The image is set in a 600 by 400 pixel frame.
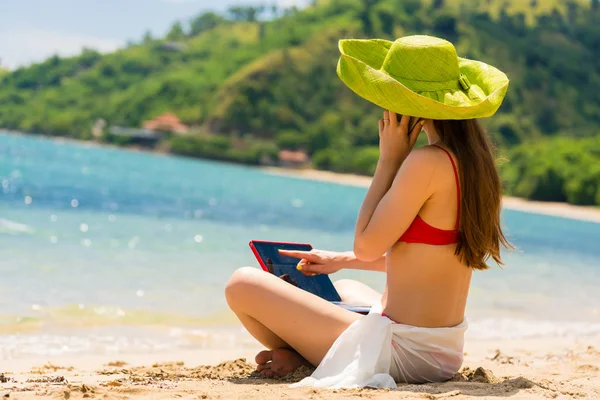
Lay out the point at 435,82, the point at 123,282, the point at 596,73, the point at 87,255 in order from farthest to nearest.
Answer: the point at 596,73 < the point at 87,255 < the point at 123,282 < the point at 435,82

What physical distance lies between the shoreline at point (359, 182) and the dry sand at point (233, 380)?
369 inches

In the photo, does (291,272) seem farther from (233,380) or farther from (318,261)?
(233,380)

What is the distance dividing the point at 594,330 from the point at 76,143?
312 feet

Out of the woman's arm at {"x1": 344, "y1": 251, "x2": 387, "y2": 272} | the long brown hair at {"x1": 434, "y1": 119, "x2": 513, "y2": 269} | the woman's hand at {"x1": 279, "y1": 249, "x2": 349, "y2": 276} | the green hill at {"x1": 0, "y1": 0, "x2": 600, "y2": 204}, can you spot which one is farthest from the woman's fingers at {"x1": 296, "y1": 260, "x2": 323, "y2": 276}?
the green hill at {"x1": 0, "y1": 0, "x2": 600, "y2": 204}

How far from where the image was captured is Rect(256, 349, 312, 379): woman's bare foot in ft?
10.8

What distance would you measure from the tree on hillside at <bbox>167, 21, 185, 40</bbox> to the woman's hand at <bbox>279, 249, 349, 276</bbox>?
5577 inches

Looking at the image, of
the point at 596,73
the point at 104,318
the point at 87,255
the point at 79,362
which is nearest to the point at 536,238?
the point at 87,255

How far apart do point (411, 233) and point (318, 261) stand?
0.55m

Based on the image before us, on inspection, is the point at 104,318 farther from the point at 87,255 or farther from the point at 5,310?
the point at 87,255

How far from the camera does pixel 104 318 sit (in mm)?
6223

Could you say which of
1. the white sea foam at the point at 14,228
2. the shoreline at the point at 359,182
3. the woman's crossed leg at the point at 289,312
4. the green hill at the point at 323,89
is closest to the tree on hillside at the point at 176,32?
the green hill at the point at 323,89

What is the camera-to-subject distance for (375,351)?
298 cm

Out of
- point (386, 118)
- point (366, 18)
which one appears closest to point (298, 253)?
point (386, 118)

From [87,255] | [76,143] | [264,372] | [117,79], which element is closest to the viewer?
[264,372]
